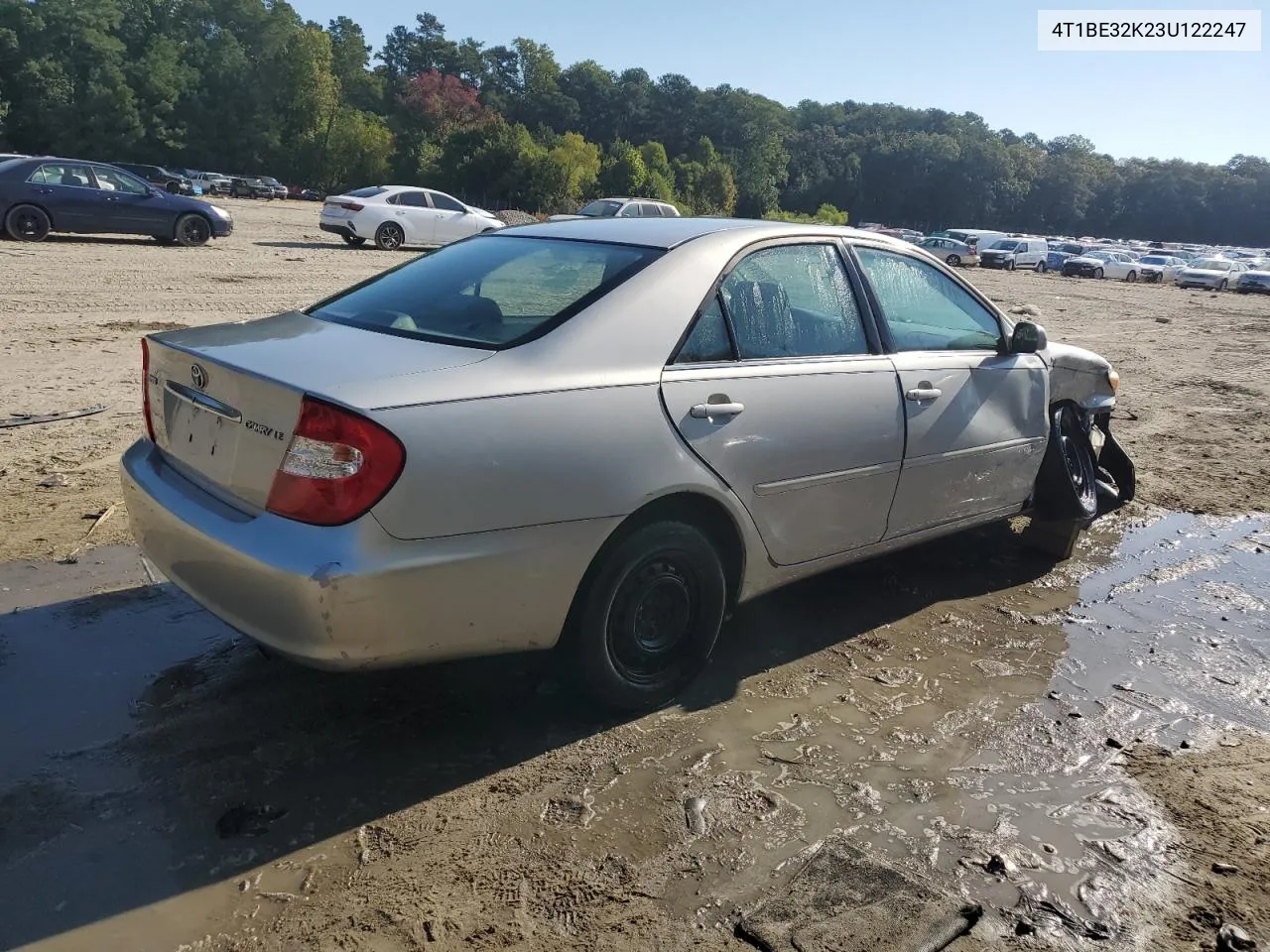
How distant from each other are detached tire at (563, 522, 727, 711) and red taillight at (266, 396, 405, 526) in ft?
2.58

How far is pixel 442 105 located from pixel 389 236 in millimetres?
75650

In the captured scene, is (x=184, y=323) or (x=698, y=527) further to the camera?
(x=184, y=323)

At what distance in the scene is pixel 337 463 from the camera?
109 inches

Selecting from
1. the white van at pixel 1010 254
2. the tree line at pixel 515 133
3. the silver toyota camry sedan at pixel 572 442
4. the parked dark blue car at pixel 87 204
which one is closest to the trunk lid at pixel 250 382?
the silver toyota camry sedan at pixel 572 442

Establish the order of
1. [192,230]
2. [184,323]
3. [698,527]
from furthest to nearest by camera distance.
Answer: [192,230] → [184,323] → [698,527]

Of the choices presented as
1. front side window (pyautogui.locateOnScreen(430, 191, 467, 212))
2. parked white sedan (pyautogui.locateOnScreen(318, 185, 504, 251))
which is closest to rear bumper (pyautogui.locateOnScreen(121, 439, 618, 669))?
parked white sedan (pyautogui.locateOnScreen(318, 185, 504, 251))

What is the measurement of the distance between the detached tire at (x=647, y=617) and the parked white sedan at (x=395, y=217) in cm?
1943

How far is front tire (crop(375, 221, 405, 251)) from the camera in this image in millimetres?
22766

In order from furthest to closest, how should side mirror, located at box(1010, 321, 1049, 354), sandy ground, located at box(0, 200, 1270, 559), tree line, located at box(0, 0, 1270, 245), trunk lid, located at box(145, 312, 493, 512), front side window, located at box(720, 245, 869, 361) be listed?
tree line, located at box(0, 0, 1270, 245) → sandy ground, located at box(0, 200, 1270, 559) → side mirror, located at box(1010, 321, 1049, 354) → front side window, located at box(720, 245, 869, 361) → trunk lid, located at box(145, 312, 493, 512)

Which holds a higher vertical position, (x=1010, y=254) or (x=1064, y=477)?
(x=1010, y=254)

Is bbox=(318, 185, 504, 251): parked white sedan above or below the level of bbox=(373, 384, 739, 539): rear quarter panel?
above

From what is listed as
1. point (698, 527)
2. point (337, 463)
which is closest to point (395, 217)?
point (698, 527)

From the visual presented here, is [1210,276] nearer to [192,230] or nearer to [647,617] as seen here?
[192,230]

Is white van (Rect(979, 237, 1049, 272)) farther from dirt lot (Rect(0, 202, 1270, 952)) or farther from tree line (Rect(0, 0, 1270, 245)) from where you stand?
dirt lot (Rect(0, 202, 1270, 952))
